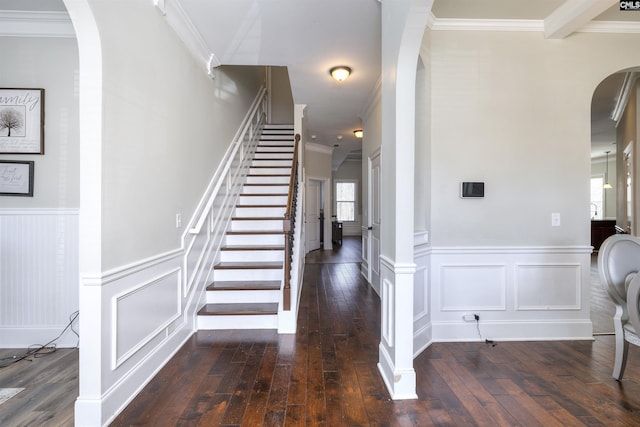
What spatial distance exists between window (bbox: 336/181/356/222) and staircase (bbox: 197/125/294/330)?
23.3 feet

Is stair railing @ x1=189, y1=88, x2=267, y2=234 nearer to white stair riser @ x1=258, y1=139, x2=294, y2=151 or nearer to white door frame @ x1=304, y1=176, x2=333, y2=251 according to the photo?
white stair riser @ x1=258, y1=139, x2=294, y2=151

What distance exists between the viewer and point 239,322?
9.91ft

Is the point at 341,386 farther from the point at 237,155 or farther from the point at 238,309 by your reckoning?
the point at 237,155

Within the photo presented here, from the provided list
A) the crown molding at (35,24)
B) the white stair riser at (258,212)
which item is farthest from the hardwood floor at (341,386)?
the crown molding at (35,24)

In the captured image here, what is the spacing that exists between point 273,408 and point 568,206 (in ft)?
10.1

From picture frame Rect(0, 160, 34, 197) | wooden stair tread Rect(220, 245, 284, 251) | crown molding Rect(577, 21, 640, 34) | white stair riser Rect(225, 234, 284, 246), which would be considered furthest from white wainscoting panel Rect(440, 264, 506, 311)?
picture frame Rect(0, 160, 34, 197)

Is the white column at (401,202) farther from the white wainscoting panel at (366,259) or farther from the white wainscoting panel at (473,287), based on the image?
the white wainscoting panel at (366,259)

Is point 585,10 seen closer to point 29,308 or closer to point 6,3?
point 6,3

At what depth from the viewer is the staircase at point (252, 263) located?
9.90ft

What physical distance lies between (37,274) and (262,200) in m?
2.70

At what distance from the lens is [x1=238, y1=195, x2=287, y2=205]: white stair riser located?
461 cm

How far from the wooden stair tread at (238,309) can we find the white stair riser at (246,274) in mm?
348

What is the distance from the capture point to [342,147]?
8.27m

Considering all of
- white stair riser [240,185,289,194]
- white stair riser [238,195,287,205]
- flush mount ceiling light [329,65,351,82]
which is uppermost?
flush mount ceiling light [329,65,351,82]
